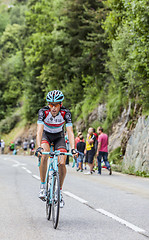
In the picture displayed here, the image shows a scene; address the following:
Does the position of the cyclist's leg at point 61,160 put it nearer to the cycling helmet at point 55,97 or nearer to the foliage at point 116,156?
the cycling helmet at point 55,97

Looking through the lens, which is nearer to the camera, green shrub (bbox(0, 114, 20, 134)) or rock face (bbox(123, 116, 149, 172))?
rock face (bbox(123, 116, 149, 172))

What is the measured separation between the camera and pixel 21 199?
950 cm

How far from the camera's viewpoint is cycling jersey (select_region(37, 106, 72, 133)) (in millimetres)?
7004

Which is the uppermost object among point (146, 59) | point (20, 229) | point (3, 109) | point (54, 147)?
point (3, 109)

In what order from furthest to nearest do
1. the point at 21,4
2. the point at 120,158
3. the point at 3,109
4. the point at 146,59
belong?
the point at 21,4
the point at 3,109
the point at 120,158
the point at 146,59

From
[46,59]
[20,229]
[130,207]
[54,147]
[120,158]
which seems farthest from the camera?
[46,59]

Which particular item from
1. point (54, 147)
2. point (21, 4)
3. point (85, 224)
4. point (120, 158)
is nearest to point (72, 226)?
point (85, 224)

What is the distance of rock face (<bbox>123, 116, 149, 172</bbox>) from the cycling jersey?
10875mm

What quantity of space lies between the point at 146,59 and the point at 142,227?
1257 cm

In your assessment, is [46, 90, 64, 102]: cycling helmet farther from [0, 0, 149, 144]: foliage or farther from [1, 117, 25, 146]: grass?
[1, 117, 25, 146]: grass

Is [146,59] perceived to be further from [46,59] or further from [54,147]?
[46,59]

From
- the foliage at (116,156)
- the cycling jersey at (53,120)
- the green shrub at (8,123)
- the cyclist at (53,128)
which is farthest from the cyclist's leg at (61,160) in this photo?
the green shrub at (8,123)

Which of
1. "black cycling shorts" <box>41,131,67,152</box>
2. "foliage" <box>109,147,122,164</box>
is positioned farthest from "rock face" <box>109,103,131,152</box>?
"black cycling shorts" <box>41,131,67,152</box>

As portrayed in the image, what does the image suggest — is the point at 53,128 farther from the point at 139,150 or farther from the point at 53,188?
the point at 139,150
